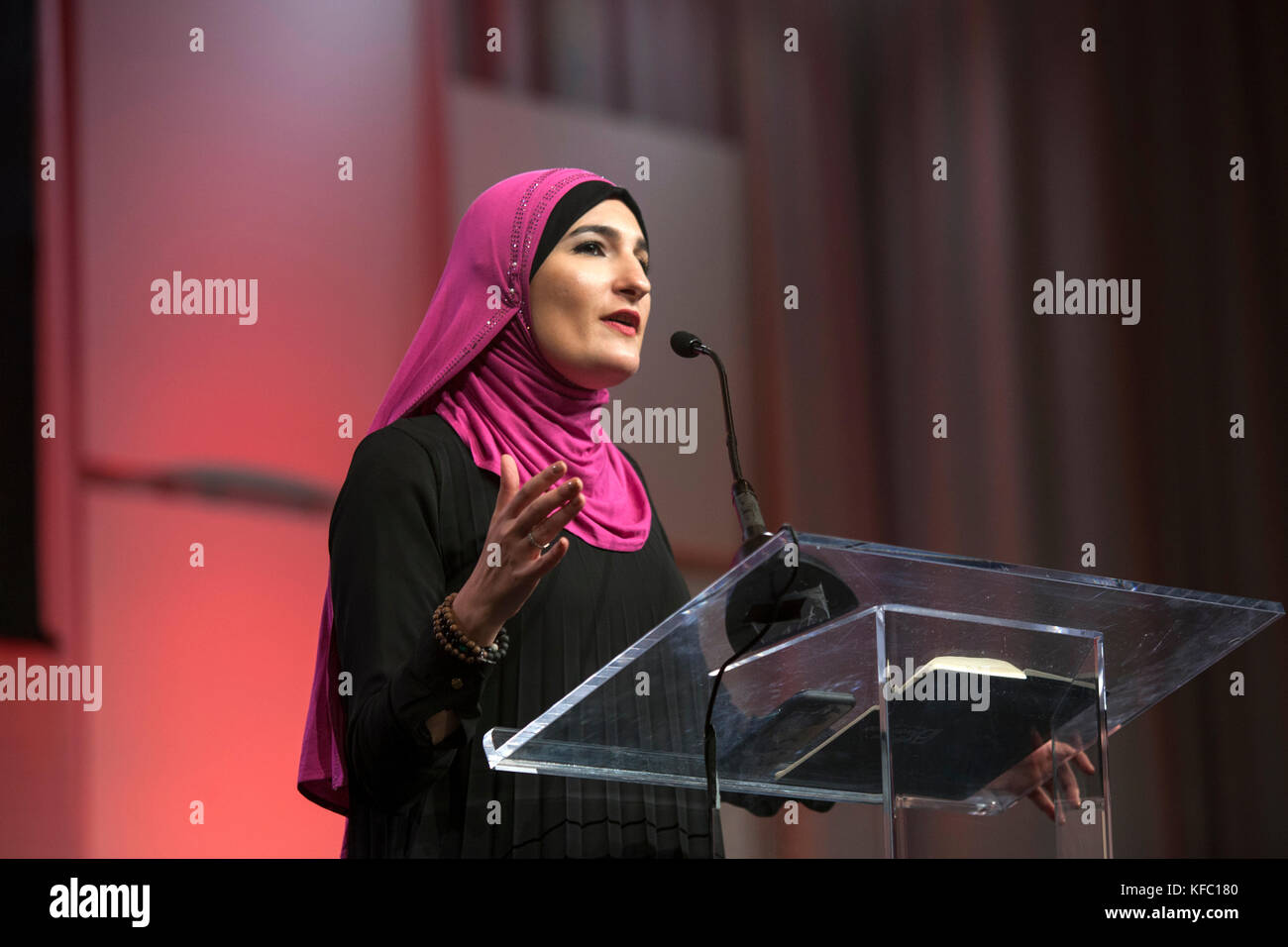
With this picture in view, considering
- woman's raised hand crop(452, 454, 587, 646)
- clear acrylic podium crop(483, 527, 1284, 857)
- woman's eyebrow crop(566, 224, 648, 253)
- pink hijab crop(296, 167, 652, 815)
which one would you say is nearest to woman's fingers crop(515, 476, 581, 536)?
woman's raised hand crop(452, 454, 587, 646)

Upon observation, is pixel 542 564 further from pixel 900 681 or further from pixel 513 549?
pixel 900 681

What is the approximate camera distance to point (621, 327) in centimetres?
166

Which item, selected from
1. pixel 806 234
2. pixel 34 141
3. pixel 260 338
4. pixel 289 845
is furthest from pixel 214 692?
pixel 806 234

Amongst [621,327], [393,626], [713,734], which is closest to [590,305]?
[621,327]

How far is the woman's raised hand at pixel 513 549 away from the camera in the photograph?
1.10 meters

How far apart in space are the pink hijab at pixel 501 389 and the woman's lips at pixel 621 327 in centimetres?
9

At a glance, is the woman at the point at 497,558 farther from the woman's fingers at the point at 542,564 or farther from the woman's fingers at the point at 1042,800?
the woman's fingers at the point at 1042,800

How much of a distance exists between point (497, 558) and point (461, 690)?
16 centimetres

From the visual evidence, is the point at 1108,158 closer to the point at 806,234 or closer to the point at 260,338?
the point at 806,234

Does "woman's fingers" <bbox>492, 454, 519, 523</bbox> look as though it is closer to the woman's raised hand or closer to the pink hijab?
the woman's raised hand

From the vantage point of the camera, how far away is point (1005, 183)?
9.56 feet

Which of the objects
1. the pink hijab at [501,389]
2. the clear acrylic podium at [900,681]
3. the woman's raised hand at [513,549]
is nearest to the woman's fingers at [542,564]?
the woman's raised hand at [513,549]

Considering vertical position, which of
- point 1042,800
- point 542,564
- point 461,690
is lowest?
point 1042,800

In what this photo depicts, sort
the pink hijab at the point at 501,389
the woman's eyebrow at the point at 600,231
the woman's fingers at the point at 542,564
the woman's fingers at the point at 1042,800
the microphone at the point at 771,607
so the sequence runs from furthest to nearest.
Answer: the woman's eyebrow at the point at 600,231 → the pink hijab at the point at 501,389 → the woman's fingers at the point at 1042,800 → the woman's fingers at the point at 542,564 → the microphone at the point at 771,607
